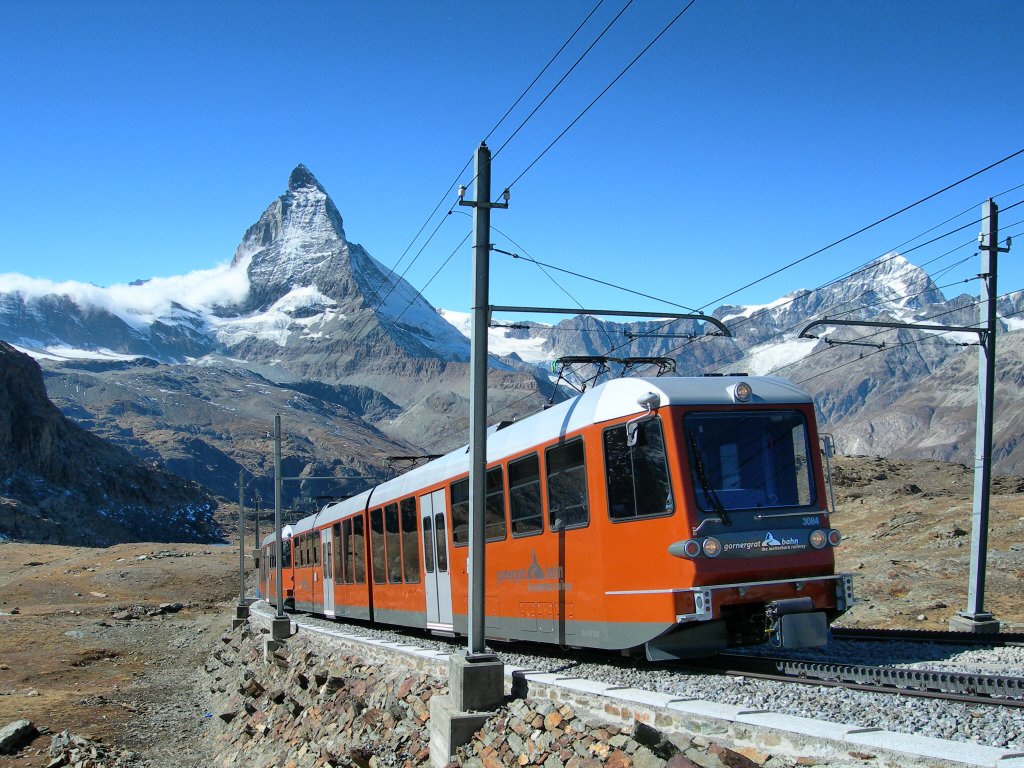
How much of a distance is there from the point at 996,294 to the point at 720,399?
29.4 ft

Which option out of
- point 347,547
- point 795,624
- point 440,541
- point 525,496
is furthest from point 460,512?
point 347,547

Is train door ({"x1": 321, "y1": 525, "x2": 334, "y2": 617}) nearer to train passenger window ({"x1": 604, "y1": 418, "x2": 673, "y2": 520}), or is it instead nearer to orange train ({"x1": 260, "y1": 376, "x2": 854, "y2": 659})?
orange train ({"x1": 260, "y1": 376, "x2": 854, "y2": 659})

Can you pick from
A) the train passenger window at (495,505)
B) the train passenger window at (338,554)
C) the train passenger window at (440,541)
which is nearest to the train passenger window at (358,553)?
the train passenger window at (338,554)

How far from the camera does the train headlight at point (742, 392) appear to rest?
42.7 feet

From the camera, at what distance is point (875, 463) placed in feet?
276

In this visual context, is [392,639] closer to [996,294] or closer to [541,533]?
[541,533]

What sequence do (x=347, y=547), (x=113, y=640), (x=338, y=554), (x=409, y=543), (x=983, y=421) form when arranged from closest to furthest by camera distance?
1. (x=983, y=421)
2. (x=409, y=543)
3. (x=347, y=547)
4. (x=338, y=554)
5. (x=113, y=640)

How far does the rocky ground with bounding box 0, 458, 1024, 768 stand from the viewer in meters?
26.1

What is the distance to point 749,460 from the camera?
12922mm

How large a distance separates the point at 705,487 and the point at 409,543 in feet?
35.9

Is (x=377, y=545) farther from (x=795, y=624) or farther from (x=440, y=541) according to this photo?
(x=795, y=624)

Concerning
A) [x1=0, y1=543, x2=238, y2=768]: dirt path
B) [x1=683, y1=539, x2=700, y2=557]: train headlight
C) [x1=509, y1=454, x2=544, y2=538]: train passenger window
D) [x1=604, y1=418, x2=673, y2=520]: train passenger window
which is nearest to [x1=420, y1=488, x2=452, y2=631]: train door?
[x1=509, y1=454, x2=544, y2=538]: train passenger window

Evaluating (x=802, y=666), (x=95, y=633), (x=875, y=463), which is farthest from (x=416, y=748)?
(x=875, y=463)

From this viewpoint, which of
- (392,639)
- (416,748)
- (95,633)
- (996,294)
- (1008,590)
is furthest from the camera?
(95,633)
